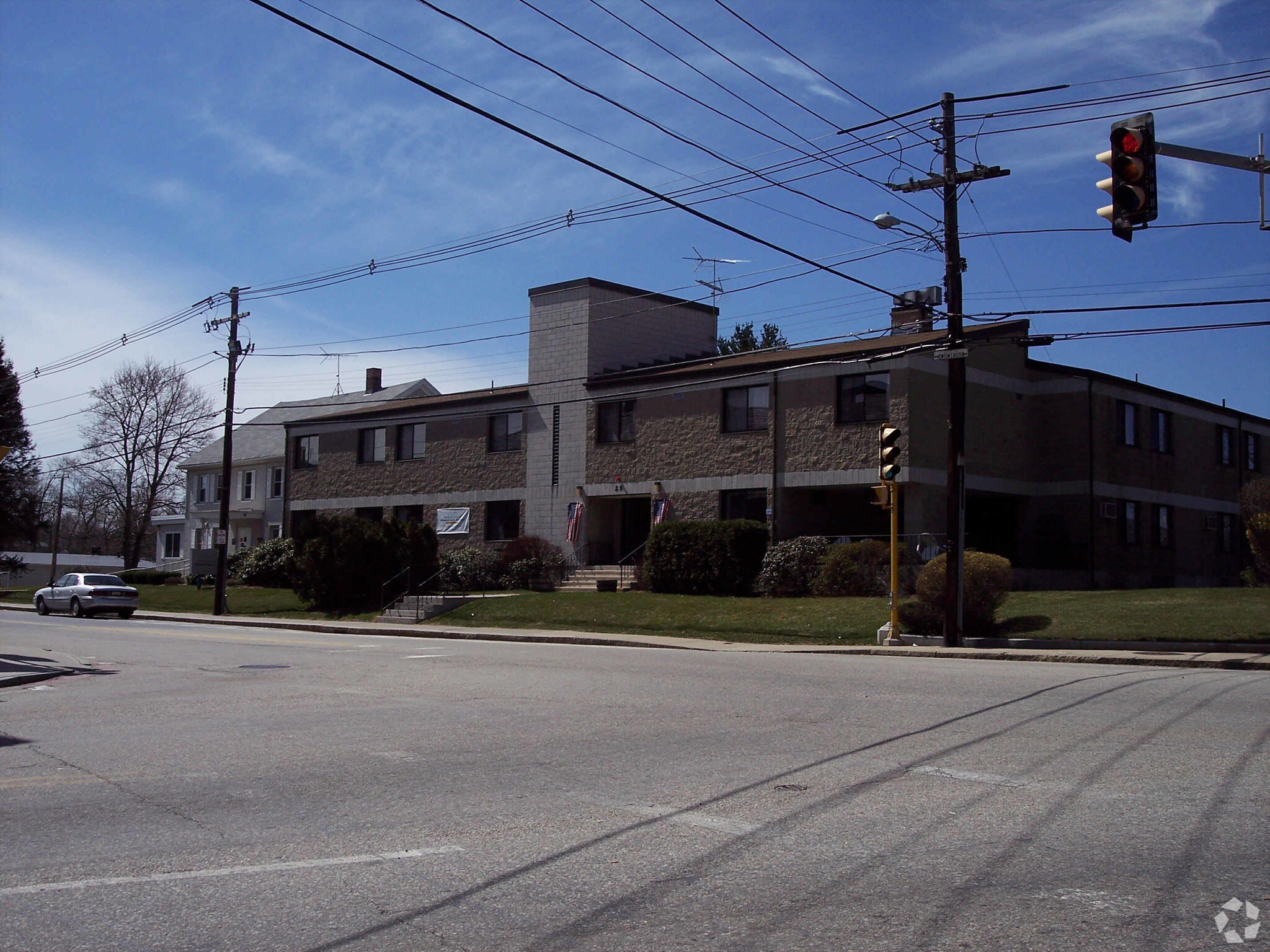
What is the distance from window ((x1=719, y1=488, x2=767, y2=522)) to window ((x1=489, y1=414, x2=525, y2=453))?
9200 mm

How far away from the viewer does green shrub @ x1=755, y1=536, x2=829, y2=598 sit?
3044 cm

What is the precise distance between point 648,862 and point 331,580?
3174 centimetres

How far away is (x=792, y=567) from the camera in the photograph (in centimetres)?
3066

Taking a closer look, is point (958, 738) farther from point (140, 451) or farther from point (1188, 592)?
point (140, 451)

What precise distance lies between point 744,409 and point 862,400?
403 centimetres

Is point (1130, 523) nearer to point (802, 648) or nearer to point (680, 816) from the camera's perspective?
point (802, 648)

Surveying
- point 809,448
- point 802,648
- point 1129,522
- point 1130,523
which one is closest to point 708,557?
point 809,448

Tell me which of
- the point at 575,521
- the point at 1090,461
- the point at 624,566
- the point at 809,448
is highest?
the point at 809,448

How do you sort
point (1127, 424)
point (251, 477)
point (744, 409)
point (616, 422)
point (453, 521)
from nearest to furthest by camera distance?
point (744, 409), point (1127, 424), point (616, 422), point (453, 521), point (251, 477)

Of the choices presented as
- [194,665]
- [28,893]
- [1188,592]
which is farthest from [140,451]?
[28,893]

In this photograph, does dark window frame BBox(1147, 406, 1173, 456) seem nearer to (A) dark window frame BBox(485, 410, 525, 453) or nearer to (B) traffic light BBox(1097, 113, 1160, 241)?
(A) dark window frame BBox(485, 410, 525, 453)

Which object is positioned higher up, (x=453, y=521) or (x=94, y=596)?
(x=453, y=521)

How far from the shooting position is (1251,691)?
43.1ft

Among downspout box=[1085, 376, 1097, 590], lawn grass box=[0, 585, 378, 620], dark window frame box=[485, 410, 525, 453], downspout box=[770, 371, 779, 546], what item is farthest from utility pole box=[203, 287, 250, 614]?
downspout box=[1085, 376, 1097, 590]
